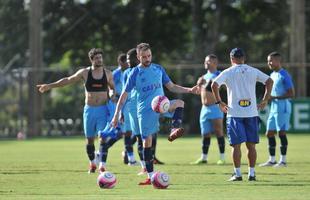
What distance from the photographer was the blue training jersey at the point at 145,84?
15750 mm

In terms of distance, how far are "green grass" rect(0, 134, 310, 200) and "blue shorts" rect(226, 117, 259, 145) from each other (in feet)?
2.46

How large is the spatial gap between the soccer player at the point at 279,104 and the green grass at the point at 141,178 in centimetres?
49

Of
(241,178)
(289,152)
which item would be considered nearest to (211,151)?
(289,152)

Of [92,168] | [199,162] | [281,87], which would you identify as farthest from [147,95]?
[199,162]

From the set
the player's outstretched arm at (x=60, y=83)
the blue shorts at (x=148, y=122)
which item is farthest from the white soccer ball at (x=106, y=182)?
the player's outstretched arm at (x=60, y=83)

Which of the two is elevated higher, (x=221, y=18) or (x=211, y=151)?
(x=221, y=18)

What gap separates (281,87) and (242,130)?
14.2ft

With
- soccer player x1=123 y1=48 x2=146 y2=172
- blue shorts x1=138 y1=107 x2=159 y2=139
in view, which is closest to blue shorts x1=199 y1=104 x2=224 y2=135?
soccer player x1=123 y1=48 x2=146 y2=172

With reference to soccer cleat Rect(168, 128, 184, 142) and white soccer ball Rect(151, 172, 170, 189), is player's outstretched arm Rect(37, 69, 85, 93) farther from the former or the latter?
white soccer ball Rect(151, 172, 170, 189)

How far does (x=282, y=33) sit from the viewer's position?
50.6 meters

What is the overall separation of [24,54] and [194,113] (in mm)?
10380

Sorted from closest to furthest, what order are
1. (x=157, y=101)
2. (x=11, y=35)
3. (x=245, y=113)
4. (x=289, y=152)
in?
(x=157, y=101)
(x=245, y=113)
(x=289, y=152)
(x=11, y=35)

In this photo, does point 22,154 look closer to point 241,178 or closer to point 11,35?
point 241,178

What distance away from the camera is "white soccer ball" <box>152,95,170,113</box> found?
15.1 metres
